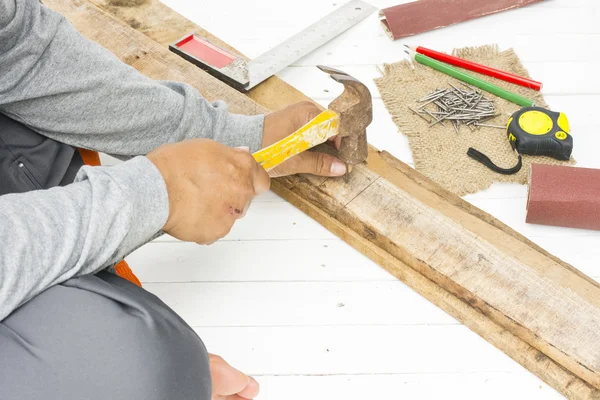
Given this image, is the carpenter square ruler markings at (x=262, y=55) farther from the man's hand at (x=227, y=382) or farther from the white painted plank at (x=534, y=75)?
the man's hand at (x=227, y=382)

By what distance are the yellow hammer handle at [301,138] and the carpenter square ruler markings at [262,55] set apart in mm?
560

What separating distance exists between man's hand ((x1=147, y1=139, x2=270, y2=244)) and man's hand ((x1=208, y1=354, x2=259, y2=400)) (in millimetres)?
254

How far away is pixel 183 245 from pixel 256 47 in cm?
90

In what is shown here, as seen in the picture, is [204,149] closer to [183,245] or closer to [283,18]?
[183,245]

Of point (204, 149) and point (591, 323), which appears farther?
point (591, 323)

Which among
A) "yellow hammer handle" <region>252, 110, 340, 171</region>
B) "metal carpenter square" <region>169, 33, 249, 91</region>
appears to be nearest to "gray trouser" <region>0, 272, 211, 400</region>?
"yellow hammer handle" <region>252, 110, 340, 171</region>

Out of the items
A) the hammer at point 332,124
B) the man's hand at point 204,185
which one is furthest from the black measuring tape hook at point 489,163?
the man's hand at point 204,185

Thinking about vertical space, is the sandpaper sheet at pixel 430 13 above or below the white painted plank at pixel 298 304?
above

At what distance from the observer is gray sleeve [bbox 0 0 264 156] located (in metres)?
1.46

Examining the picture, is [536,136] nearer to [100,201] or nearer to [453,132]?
[453,132]

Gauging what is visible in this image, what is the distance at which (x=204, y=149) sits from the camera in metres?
1.38

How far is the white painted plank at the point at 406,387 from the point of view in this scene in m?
1.50

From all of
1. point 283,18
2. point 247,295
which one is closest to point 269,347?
point 247,295

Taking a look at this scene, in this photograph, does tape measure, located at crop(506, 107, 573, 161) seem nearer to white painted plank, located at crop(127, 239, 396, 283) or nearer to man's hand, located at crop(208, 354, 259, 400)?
white painted plank, located at crop(127, 239, 396, 283)
